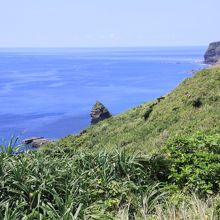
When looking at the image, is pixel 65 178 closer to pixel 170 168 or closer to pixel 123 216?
pixel 123 216

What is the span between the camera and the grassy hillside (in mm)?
18859

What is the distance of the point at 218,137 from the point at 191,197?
1763 millimetres

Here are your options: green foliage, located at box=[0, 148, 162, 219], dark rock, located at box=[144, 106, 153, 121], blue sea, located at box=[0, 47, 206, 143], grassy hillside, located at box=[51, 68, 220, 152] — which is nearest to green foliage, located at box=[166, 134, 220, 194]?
green foliage, located at box=[0, 148, 162, 219]

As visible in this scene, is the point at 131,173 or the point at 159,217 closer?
the point at 159,217

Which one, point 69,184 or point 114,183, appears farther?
point 114,183

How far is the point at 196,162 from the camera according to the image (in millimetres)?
6867

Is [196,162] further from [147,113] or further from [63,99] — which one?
[63,99]

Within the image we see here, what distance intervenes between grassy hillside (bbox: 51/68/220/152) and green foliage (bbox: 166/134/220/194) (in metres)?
9.37

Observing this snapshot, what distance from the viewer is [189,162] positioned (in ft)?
23.2

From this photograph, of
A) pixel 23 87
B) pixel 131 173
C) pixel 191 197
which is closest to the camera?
pixel 191 197

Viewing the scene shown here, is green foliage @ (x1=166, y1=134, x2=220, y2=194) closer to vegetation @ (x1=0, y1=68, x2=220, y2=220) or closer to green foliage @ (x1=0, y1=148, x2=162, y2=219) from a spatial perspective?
vegetation @ (x1=0, y1=68, x2=220, y2=220)

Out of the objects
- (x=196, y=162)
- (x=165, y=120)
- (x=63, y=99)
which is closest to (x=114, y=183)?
(x=196, y=162)

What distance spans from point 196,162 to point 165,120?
14.8 metres

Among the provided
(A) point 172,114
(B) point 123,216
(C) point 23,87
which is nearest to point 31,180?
(B) point 123,216
